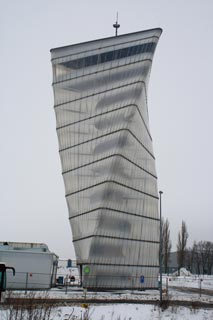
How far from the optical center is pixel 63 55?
51469mm

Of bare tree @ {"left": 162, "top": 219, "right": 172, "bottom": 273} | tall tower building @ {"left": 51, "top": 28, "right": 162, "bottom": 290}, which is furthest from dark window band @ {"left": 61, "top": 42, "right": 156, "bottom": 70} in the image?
bare tree @ {"left": 162, "top": 219, "right": 172, "bottom": 273}

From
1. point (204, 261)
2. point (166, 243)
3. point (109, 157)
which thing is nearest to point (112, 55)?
point (109, 157)

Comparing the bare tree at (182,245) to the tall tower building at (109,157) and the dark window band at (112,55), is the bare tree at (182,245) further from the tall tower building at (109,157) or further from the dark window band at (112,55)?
the dark window band at (112,55)

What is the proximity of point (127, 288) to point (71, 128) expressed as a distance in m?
19.2

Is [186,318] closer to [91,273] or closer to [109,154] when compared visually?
[91,273]

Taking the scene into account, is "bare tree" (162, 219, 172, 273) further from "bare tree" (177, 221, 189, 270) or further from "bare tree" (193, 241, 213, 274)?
"bare tree" (193, 241, 213, 274)

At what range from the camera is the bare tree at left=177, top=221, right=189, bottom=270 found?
8762cm

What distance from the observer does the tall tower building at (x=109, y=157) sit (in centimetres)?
4303

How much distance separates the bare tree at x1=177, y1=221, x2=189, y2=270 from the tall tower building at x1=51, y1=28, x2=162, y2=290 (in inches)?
1660

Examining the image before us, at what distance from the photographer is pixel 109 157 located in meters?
45.1

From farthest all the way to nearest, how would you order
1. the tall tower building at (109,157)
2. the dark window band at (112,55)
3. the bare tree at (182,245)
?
the bare tree at (182,245) < the dark window band at (112,55) < the tall tower building at (109,157)

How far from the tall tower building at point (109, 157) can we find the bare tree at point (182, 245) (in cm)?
4217

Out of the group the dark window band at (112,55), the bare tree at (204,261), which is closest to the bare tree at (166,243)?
the bare tree at (204,261)

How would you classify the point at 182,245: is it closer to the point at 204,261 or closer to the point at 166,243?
the point at 166,243
